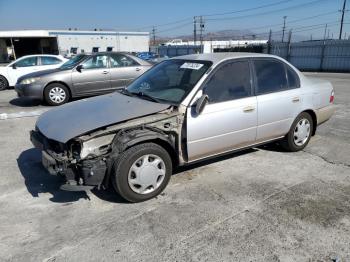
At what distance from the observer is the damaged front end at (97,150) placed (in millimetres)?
3385

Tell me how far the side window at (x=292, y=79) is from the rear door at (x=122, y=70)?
6034 millimetres

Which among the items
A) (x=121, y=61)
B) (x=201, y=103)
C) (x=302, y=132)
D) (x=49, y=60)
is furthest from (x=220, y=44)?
(x=201, y=103)

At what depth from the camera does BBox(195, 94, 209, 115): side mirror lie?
3.80 metres

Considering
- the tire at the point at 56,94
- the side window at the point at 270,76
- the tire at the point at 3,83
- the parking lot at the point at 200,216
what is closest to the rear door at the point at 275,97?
the side window at the point at 270,76

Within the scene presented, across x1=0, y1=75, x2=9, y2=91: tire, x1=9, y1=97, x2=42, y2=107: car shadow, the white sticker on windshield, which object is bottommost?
x1=9, y1=97, x2=42, y2=107: car shadow

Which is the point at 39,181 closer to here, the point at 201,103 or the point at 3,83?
the point at 201,103

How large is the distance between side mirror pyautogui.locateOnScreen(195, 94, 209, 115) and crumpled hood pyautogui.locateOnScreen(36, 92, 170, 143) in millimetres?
360

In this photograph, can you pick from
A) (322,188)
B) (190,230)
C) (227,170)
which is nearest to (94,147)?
(190,230)

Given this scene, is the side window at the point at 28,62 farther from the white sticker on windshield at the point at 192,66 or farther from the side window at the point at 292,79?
the side window at the point at 292,79

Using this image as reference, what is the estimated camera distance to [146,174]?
3666mm

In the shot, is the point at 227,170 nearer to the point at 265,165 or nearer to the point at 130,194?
the point at 265,165

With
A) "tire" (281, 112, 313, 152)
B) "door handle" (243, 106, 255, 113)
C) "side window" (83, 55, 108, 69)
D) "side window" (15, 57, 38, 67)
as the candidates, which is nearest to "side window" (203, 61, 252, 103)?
"door handle" (243, 106, 255, 113)

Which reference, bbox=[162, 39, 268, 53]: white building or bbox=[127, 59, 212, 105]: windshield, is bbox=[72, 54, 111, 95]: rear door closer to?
bbox=[127, 59, 212, 105]: windshield

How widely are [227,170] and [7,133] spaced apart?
185 inches
